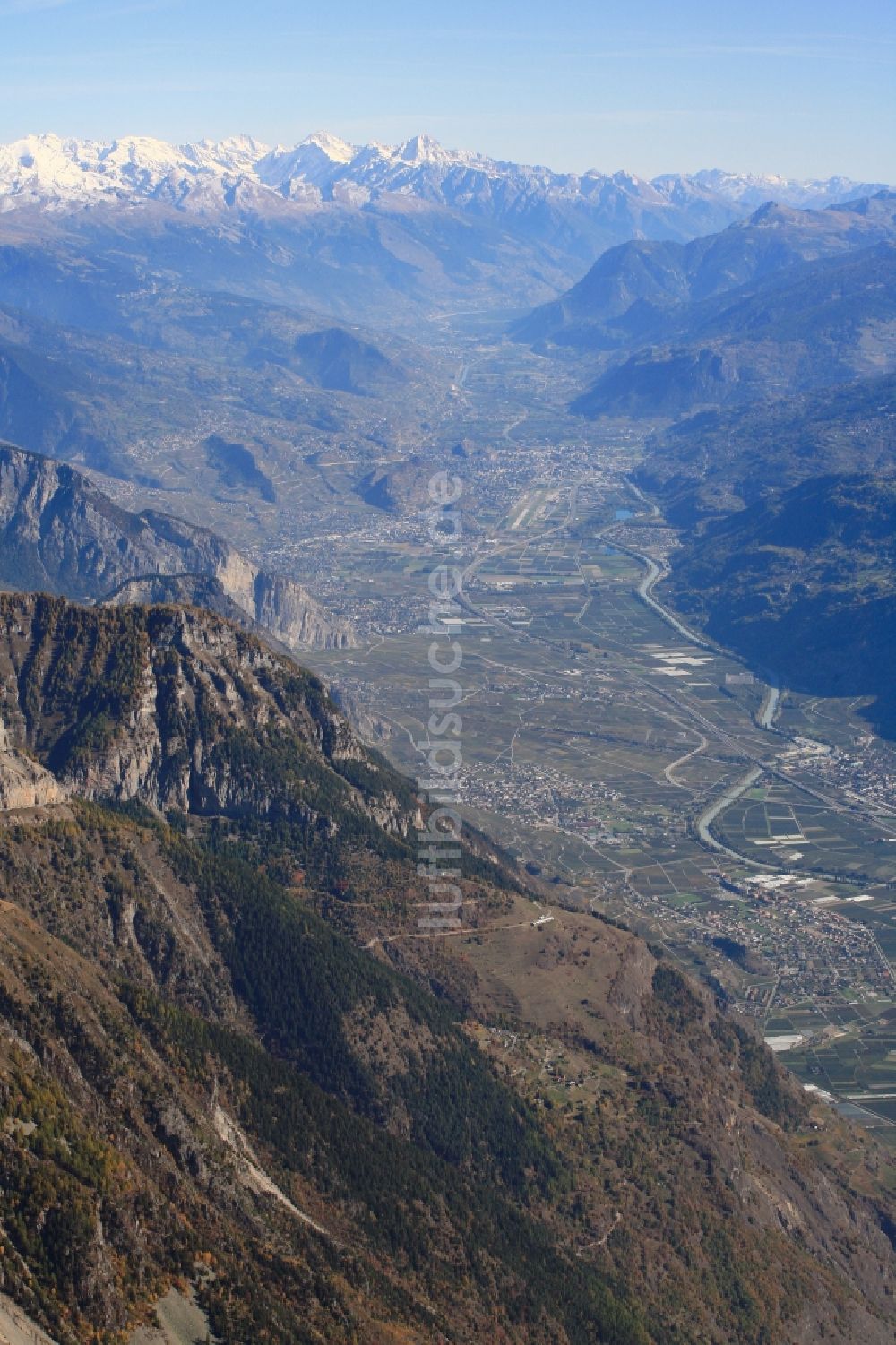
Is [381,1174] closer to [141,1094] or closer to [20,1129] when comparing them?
[141,1094]

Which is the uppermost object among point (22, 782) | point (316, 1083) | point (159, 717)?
point (159, 717)

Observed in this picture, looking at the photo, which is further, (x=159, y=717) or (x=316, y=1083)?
(x=159, y=717)

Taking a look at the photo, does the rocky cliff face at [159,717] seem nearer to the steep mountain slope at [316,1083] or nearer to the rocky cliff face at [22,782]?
the steep mountain slope at [316,1083]

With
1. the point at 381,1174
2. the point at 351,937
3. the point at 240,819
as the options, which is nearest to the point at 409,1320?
the point at 381,1174

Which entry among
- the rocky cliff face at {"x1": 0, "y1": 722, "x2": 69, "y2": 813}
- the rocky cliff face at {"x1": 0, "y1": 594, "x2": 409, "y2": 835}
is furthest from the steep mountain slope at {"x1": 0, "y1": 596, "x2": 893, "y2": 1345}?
the rocky cliff face at {"x1": 0, "y1": 722, "x2": 69, "y2": 813}

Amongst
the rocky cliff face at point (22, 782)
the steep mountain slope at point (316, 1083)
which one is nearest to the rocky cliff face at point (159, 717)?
the steep mountain slope at point (316, 1083)

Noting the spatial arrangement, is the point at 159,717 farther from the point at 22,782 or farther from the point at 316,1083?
the point at 316,1083

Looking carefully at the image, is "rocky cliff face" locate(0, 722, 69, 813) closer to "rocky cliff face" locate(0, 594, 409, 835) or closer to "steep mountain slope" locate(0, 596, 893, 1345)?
"steep mountain slope" locate(0, 596, 893, 1345)

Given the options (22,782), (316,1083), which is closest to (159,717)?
(22,782)
